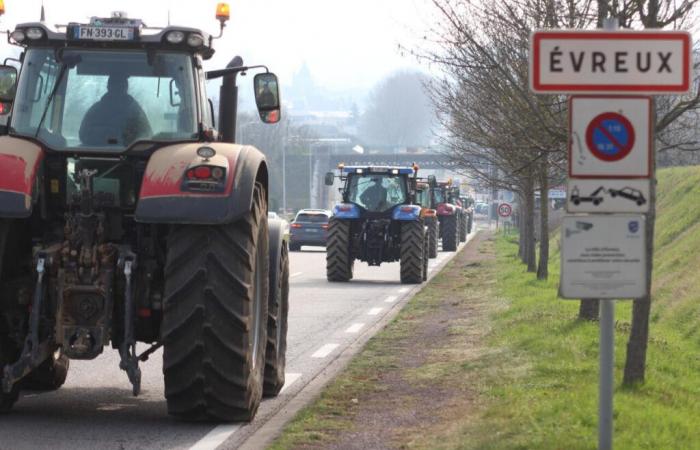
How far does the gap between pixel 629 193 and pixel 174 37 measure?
4004mm

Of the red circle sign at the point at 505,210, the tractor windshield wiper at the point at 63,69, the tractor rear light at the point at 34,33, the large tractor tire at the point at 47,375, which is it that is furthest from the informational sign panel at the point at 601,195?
the red circle sign at the point at 505,210

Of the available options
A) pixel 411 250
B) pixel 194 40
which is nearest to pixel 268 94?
pixel 194 40

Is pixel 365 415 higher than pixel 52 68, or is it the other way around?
pixel 52 68

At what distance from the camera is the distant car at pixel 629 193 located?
7344mm

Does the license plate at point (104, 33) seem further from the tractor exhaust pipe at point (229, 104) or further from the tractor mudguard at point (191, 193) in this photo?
the tractor mudguard at point (191, 193)

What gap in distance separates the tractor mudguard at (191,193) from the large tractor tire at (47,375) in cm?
236

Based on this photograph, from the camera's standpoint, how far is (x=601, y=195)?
7359 millimetres

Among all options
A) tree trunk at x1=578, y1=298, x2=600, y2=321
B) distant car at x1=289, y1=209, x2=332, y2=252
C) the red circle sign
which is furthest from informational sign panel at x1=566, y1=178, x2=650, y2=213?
the red circle sign

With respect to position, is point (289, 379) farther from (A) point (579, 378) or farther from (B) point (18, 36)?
(B) point (18, 36)

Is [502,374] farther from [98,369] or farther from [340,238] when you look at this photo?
[340,238]

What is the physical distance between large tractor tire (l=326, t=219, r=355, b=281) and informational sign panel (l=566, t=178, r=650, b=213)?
22.0m

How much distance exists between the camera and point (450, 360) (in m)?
14.1

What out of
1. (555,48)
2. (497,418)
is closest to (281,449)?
(497,418)

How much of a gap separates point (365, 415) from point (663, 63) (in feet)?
12.6
